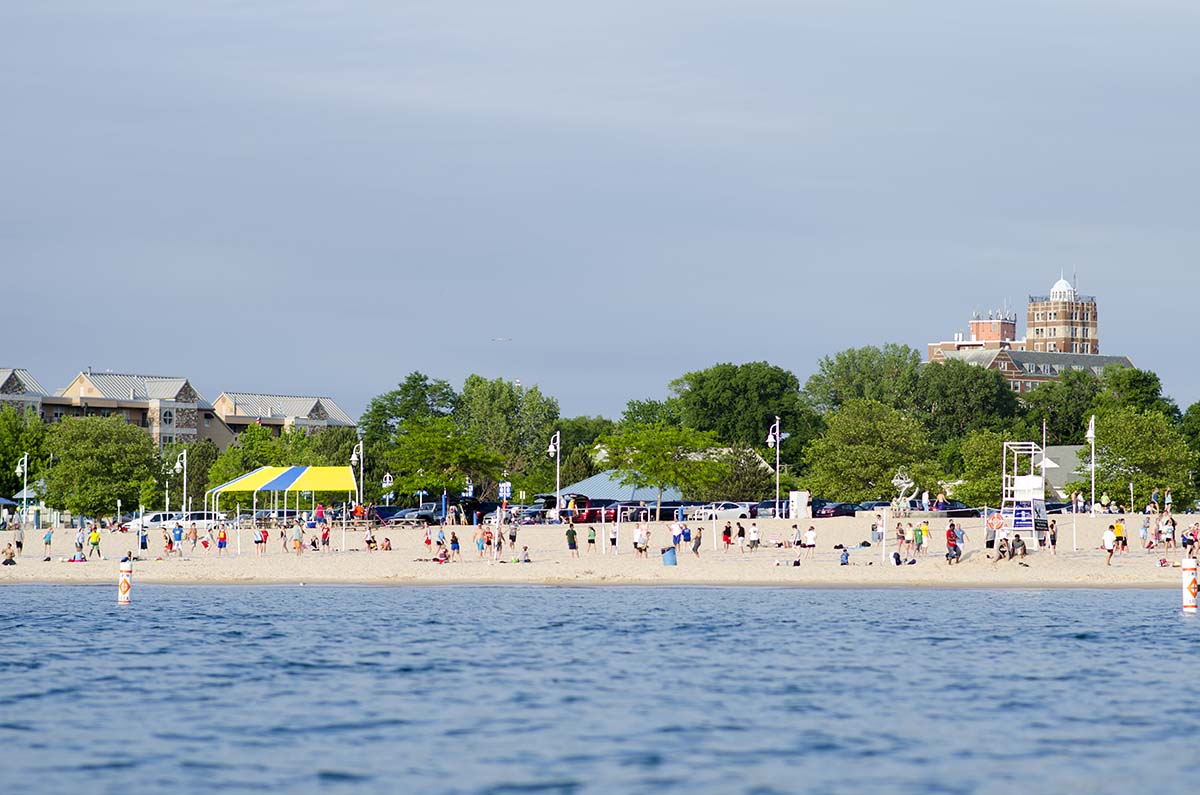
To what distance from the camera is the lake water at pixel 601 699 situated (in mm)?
19812

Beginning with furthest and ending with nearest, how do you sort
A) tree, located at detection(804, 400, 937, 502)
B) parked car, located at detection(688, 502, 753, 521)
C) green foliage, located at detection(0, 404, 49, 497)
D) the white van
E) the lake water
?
green foliage, located at detection(0, 404, 49, 497) < tree, located at detection(804, 400, 937, 502) < the white van < parked car, located at detection(688, 502, 753, 521) < the lake water

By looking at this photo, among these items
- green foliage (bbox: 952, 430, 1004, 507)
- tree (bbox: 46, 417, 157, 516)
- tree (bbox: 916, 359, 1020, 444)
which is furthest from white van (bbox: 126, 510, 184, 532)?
tree (bbox: 916, 359, 1020, 444)

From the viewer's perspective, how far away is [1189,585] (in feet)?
139

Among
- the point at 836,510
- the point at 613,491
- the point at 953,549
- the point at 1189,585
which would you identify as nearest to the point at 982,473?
the point at 836,510

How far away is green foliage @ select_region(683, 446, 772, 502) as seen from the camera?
329ft

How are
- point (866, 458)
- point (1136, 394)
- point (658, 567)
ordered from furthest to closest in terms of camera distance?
point (1136, 394)
point (866, 458)
point (658, 567)

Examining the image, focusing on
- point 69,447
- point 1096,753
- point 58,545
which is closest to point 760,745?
point 1096,753

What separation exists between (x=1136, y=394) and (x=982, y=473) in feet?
124

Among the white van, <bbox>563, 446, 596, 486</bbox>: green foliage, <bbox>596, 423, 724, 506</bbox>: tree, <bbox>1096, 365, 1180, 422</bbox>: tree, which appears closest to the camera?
the white van

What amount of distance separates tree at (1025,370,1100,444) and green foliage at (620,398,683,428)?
33.1m

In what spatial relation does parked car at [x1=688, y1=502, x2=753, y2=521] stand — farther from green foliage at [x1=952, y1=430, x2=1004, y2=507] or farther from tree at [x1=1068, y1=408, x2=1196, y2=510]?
tree at [x1=1068, y1=408, x2=1196, y2=510]

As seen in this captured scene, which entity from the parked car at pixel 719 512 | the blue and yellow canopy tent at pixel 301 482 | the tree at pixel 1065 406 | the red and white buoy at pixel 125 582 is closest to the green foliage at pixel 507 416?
the tree at pixel 1065 406

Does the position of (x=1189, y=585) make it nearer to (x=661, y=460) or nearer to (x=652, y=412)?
(x=661, y=460)

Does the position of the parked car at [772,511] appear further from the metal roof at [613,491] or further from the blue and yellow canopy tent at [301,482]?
the blue and yellow canopy tent at [301,482]
